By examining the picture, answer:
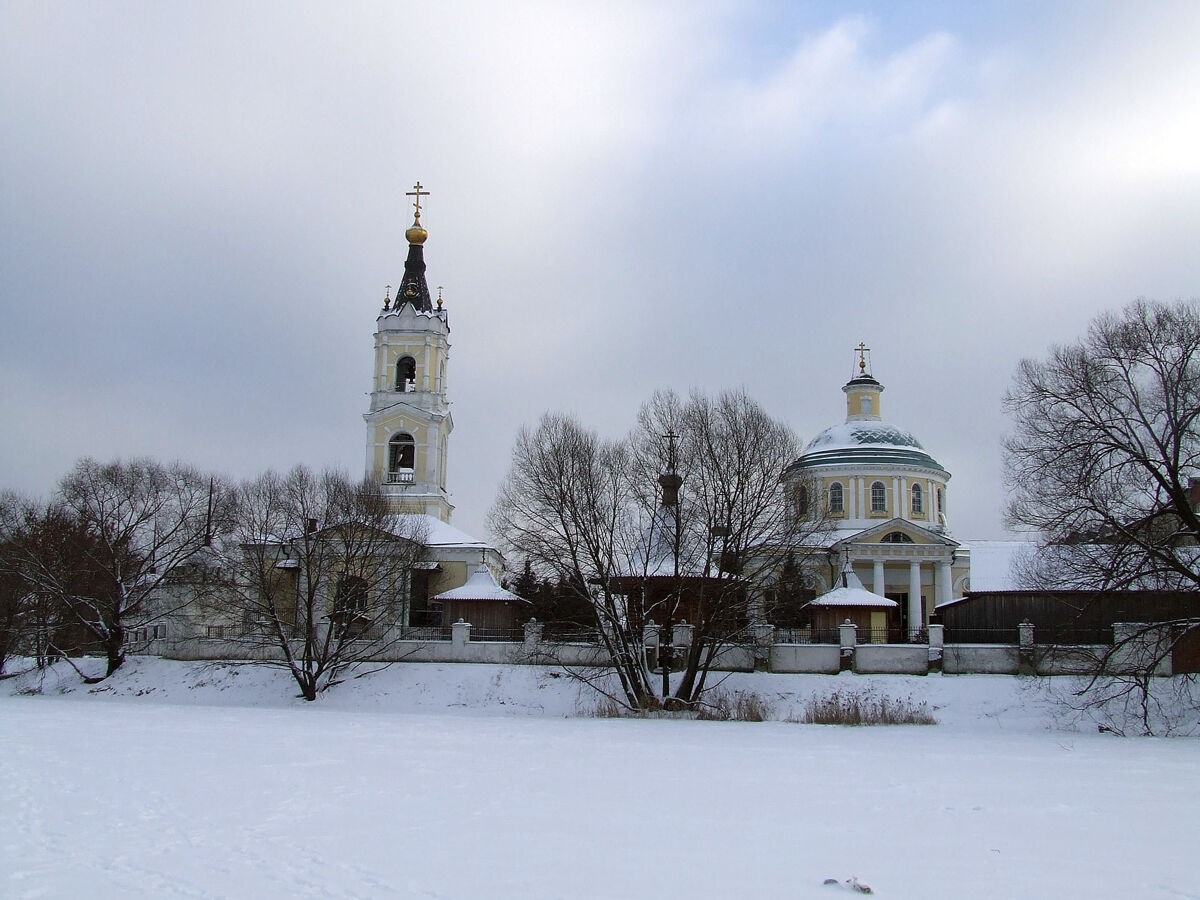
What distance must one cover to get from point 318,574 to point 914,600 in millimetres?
27065

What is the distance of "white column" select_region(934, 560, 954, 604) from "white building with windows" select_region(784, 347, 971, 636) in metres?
0.05

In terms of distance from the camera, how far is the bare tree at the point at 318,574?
112ft

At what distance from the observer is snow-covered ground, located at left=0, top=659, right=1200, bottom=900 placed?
8438 millimetres

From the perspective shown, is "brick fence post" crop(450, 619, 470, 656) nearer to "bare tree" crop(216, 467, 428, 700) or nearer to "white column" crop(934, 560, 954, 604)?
"bare tree" crop(216, 467, 428, 700)

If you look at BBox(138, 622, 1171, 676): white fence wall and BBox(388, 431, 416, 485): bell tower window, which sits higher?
BBox(388, 431, 416, 485): bell tower window

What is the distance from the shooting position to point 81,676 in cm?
3628

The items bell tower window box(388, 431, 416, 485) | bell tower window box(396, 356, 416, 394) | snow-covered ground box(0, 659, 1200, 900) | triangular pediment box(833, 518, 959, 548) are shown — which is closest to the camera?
snow-covered ground box(0, 659, 1200, 900)

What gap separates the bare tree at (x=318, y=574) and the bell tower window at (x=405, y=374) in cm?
1367

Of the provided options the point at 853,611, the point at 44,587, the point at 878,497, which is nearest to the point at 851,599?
the point at 853,611

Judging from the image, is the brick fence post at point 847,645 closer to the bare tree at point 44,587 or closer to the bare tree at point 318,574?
the bare tree at point 318,574

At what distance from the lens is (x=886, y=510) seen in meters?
51.7

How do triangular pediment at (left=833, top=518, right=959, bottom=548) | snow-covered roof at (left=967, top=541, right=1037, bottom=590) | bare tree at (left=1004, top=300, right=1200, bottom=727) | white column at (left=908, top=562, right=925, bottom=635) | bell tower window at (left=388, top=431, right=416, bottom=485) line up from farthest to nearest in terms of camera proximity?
bell tower window at (left=388, top=431, right=416, bottom=485) → triangular pediment at (left=833, top=518, right=959, bottom=548) → white column at (left=908, top=562, right=925, bottom=635) → snow-covered roof at (left=967, top=541, right=1037, bottom=590) → bare tree at (left=1004, top=300, right=1200, bottom=727)

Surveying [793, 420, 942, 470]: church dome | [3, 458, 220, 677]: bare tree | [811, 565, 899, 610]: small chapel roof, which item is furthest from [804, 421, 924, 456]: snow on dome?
[3, 458, 220, 677]: bare tree

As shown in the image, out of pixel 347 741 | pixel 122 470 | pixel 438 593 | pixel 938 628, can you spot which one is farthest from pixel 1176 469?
pixel 122 470
